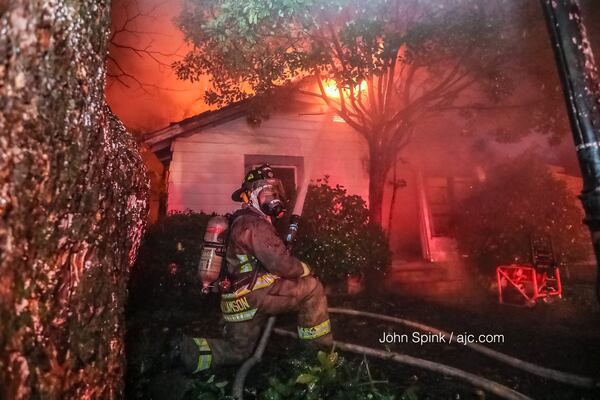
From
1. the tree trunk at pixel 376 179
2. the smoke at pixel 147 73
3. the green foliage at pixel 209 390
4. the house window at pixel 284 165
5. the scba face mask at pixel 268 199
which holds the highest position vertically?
the smoke at pixel 147 73

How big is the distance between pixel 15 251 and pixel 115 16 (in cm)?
1643

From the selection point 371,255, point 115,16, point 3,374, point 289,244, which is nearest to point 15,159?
point 3,374

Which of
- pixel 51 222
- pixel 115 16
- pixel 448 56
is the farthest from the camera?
pixel 115 16

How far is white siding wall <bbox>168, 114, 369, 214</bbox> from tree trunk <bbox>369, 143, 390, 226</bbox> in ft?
5.55

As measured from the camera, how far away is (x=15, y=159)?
5.47 feet

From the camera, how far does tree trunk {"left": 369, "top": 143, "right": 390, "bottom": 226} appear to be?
8.26m

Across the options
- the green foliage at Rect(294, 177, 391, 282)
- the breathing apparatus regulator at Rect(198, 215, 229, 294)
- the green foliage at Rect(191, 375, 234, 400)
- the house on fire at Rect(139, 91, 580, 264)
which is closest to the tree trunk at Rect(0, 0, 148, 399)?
the green foliage at Rect(191, 375, 234, 400)

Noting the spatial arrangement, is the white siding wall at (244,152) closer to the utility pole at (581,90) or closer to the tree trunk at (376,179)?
the tree trunk at (376,179)

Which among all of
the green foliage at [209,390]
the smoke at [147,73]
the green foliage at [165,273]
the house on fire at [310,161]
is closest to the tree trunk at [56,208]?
the green foliage at [209,390]

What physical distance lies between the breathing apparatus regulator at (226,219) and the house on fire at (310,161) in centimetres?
424

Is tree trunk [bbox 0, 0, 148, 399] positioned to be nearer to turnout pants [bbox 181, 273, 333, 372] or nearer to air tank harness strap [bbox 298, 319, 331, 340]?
turnout pants [bbox 181, 273, 333, 372]

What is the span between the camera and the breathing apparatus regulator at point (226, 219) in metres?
3.96

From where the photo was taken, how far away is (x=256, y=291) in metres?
3.90

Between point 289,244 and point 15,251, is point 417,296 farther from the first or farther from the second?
point 15,251
